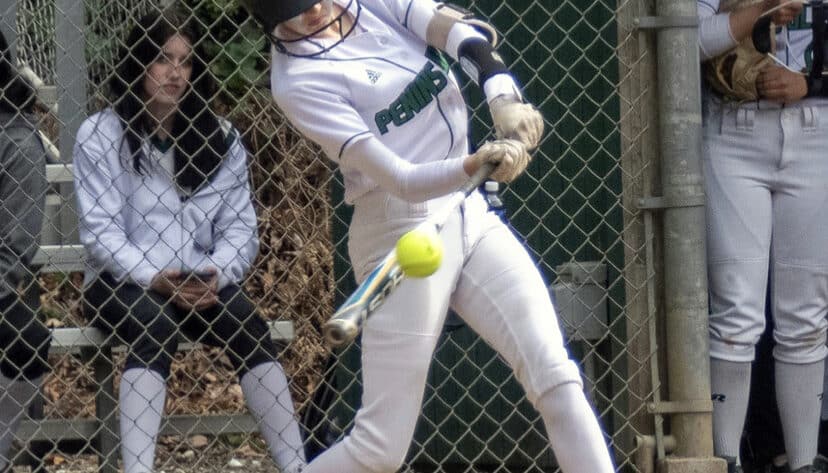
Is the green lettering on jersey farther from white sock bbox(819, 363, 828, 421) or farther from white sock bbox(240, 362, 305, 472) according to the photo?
white sock bbox(819, 363, 828, 421)

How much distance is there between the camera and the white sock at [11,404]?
4773 mm

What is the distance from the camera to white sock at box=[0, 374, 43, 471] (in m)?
4.77

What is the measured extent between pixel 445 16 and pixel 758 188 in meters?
1.22

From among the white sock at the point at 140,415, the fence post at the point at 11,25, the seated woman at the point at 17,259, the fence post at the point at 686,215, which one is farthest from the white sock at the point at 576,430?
the fence post at the point at 11,25

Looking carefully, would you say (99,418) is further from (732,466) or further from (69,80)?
(732,466)

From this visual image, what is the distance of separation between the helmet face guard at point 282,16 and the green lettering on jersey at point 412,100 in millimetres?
212

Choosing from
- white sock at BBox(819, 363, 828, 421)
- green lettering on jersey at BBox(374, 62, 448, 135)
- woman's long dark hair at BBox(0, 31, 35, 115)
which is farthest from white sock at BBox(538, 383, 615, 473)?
woman's long dark hair at BBox(0, 31, 35, 115)

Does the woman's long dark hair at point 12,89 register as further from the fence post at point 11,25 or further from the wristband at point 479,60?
the wristband at point 479,60

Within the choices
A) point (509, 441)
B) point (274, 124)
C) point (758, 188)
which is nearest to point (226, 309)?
point (509, 441)

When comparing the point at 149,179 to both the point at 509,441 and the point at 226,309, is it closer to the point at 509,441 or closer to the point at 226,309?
the point at 226,309

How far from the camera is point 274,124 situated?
7645 millimetres

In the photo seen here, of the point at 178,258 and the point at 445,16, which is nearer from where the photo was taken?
the point at 445,16

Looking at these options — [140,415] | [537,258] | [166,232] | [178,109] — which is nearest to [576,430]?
[537,258]

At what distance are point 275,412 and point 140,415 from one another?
0.46 meters
